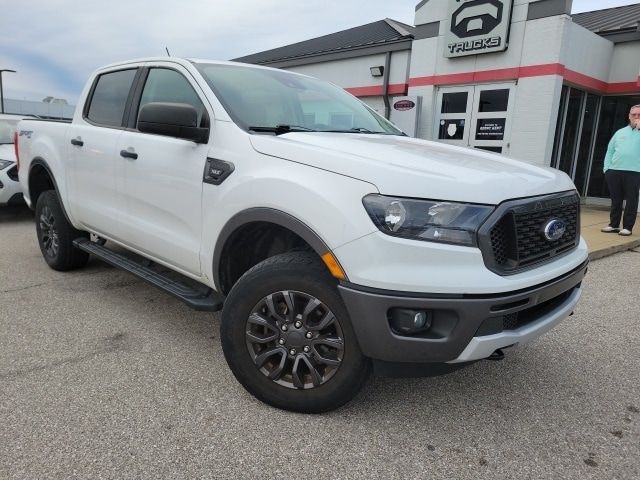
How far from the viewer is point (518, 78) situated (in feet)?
32.7

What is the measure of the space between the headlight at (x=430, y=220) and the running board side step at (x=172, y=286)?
1250 mm

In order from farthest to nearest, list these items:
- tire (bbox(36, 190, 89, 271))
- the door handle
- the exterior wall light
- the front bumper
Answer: the exterior wall light
tire (bbox(36, 190, 89, 271))
the door handle
the front bumper

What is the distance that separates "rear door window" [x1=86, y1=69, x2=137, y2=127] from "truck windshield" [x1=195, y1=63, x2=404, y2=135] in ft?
3.01

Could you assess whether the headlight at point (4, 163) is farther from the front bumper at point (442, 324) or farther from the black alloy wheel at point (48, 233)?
the front bumper at point (442, 324)

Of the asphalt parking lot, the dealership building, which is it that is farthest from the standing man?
the asphalt parking lot

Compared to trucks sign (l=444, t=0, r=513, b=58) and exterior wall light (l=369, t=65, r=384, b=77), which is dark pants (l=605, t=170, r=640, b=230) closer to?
trucks sign (l=444, t=0, r=513, b=58)

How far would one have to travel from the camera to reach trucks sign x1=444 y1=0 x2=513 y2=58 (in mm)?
10008

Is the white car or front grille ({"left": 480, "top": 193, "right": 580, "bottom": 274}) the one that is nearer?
front grille ({"left": 480, "top": 193, "right": 580, "bottom": 274})

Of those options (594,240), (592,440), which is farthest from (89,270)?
(594,240)

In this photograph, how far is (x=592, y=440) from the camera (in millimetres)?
2383

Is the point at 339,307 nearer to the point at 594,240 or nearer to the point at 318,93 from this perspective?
the point at 318,93

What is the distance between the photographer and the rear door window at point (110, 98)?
379 centimetres

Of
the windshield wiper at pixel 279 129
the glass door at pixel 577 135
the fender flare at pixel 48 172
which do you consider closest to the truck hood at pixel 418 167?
the windshield wiper at pixel 279 129

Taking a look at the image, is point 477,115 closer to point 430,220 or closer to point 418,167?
point 418,167
